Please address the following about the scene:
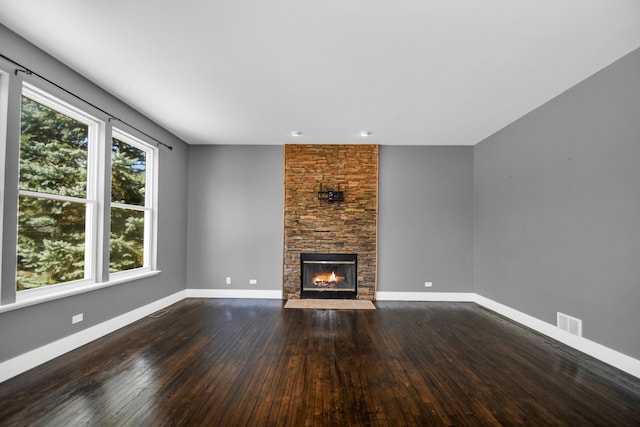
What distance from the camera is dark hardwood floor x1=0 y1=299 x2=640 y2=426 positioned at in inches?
83.3

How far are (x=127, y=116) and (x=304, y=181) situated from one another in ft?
9.83

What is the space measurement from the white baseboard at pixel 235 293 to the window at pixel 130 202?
127 cm

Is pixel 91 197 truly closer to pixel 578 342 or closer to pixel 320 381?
pixel 320 381

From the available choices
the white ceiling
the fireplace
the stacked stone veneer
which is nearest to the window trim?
the white ceiling

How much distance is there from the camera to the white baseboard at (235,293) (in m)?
5.74

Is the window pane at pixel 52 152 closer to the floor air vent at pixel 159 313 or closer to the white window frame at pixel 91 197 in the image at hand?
the white window frame at pixel 91 197

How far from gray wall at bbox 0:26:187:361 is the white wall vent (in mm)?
5518

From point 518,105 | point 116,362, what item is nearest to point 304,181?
point 518,105

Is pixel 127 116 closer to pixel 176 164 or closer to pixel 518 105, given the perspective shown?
pixel 176 164

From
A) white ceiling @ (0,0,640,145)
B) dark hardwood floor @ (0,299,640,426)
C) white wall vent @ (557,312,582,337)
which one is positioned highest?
white ceiling @ (0,0,640,145)

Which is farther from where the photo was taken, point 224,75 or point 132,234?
point 132,234

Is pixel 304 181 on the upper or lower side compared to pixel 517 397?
upper

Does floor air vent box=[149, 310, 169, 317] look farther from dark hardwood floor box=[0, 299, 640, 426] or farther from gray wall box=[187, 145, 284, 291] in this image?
gray wall box=[187, 145, 284, 291]

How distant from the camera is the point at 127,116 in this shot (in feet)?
13.6
